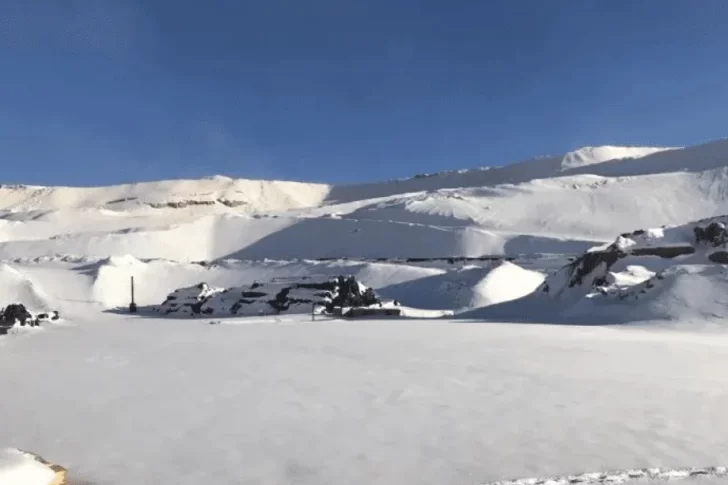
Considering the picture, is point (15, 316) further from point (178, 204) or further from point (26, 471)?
point (178, 204)

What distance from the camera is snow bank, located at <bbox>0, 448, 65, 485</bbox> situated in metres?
3.38

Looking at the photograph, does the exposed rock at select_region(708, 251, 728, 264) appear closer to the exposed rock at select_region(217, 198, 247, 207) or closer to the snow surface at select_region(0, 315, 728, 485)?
the snow surface at select_region(0, 315, 728, 485)

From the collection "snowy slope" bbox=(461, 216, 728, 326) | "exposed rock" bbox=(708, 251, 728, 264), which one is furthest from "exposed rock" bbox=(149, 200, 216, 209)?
"exposed rock" bbox=(708, 251, 728, 264)

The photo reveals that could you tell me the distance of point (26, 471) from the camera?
348cm

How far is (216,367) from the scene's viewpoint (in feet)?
24.6

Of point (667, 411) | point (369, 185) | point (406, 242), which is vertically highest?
point (369, 185)

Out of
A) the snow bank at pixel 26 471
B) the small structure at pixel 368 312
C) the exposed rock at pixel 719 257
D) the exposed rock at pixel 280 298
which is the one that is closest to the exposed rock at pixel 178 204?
the exposed rock at pixel 280 298

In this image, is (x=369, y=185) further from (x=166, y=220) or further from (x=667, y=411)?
(x=667, y=411)

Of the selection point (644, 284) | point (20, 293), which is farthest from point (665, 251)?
point (20, 293)

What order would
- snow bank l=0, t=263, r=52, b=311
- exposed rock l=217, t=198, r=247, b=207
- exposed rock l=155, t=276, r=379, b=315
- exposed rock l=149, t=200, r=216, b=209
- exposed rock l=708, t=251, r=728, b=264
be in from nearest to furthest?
1. exposed rock l=708, t=251, r=728, b=264
2. exposed rock l=155, t=276, r=379, b=315
3. snow bank l=0, t=263, r=52, b=311
4. exposed rock l=149, t=200, r=216, b=209
5. exposed rock l=217, t=198, r=247, b=207

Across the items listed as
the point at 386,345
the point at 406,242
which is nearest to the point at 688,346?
the point at 386,345

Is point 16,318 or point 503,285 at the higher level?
point 503,285

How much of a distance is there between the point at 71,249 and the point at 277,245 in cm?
1105

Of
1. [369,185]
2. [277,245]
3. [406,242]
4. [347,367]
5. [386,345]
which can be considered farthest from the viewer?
[369,185]
